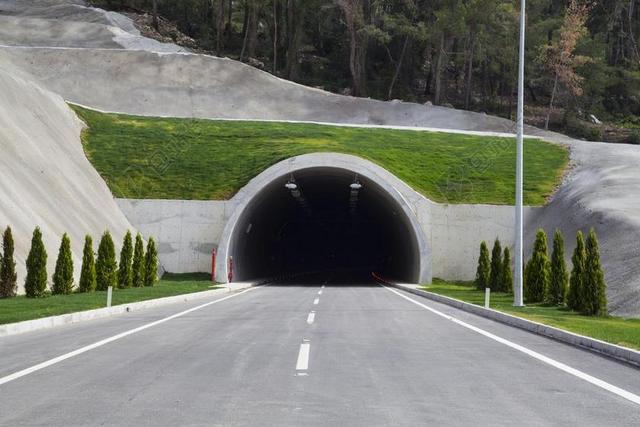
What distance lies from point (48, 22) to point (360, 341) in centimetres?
6513

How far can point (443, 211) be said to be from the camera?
41344 millimetres

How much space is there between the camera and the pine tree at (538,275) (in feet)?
88.5

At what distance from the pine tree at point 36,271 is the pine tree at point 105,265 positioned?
4145mm

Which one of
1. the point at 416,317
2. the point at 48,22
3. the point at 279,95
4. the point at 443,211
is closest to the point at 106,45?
the point at 48,22

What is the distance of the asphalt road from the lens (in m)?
7.25

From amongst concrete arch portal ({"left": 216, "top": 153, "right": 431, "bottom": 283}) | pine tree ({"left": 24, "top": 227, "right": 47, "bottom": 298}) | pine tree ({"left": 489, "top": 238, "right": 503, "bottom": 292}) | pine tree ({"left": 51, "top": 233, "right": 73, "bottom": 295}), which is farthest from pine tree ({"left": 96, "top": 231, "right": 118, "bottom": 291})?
pine tree ({"left": 489, "top": 238, "right": 503, "bottom": 292})

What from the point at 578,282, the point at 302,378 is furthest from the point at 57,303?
the point at 578,282

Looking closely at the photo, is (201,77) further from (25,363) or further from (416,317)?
(25,363)

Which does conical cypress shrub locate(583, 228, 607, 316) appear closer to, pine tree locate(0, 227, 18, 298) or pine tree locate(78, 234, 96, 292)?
pine tree locate(78, 234, 96, 292)

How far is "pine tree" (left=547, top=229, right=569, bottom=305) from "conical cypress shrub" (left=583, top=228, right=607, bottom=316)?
3127 mm

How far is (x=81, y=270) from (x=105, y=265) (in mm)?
1025

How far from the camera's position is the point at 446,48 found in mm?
68250

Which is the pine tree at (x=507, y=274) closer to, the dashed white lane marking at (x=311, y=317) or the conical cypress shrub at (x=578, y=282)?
the conical cypress shrub at (x=578, y=282)

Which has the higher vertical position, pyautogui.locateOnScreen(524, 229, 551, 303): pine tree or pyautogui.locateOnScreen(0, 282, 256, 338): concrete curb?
pyautogui.locateOnScreen(524, 229, 551, 303): pine tree
